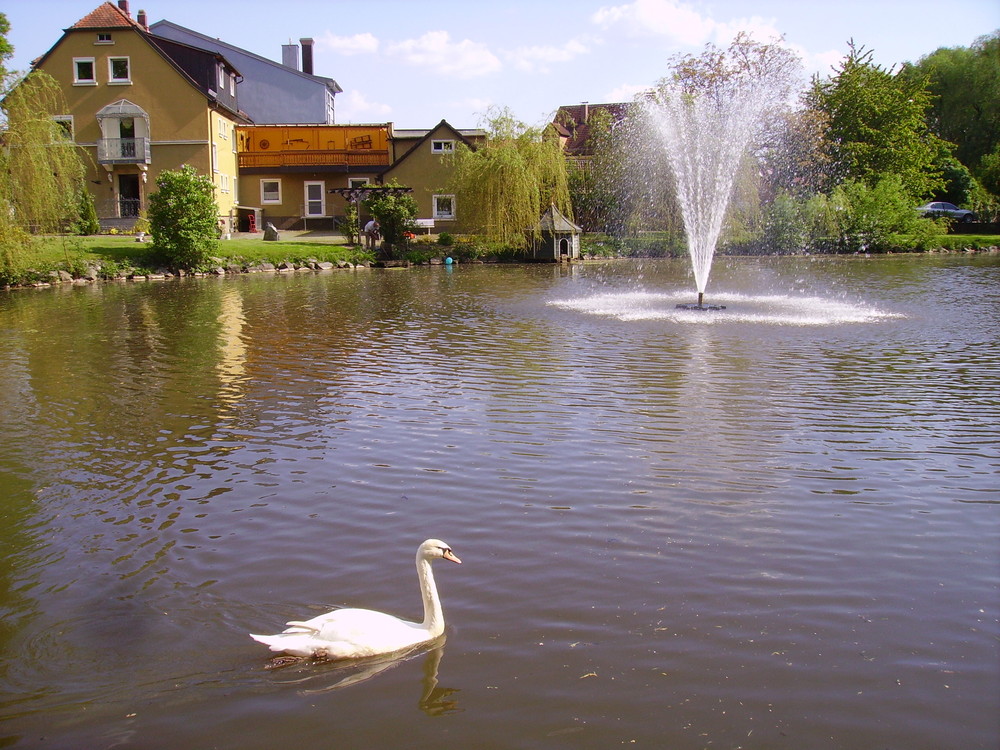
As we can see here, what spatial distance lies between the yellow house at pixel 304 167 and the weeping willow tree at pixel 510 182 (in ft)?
32.3

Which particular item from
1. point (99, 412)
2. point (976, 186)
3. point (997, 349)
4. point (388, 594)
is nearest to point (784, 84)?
point (976, 186)

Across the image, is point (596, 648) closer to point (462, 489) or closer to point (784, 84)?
point (462, 489)

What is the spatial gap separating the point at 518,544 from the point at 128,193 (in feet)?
162

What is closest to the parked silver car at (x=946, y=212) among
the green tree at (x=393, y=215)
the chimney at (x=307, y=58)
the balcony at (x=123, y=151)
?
the green tree at (x=393, y=215)

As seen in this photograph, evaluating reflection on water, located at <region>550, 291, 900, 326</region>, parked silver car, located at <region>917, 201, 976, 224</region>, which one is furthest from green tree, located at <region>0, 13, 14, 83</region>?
parked silver car, located at <region>917, 201, 976, 224</region>

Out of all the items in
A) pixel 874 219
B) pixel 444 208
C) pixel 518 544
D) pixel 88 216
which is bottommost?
Result: pixel 518 544

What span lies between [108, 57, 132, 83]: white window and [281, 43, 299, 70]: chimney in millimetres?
21463

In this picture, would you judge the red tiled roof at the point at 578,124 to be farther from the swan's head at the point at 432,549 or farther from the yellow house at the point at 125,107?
the swan's head at the point at 432,549

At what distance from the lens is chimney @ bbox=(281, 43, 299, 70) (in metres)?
68.6

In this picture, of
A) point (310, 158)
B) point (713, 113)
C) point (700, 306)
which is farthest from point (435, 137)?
point (700, 306)

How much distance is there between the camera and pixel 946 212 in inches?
2591

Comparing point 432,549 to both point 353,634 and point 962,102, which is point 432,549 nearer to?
point 353,634

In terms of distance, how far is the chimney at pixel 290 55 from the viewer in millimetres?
68625

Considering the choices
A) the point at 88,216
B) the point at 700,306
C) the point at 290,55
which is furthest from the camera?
the point at 290,55
